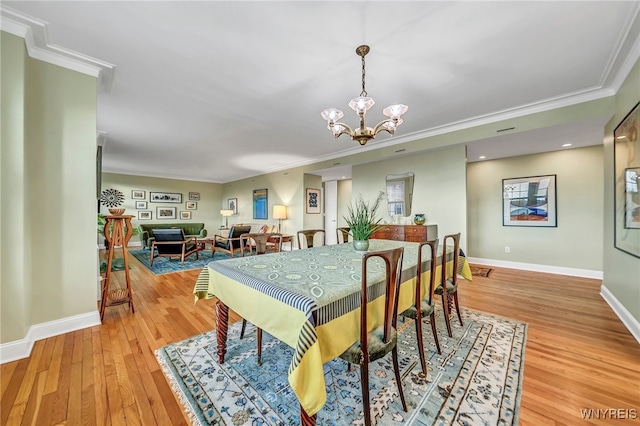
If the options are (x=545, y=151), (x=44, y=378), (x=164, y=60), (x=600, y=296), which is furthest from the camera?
(x=545, y=151)

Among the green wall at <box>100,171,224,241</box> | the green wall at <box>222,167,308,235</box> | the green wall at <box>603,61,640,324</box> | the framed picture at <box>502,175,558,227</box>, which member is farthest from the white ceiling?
Result: the green wall at <box>100,171,224,241</box>

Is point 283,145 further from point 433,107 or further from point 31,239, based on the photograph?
point 31,239

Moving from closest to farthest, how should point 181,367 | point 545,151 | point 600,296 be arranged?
point 181,367, point 600,296, point 545,151

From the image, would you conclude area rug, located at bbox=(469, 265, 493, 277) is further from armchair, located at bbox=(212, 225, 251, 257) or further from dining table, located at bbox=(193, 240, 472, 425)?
armchair, located at bbox=(212, 225, 251, 257)

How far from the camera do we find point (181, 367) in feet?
5.59

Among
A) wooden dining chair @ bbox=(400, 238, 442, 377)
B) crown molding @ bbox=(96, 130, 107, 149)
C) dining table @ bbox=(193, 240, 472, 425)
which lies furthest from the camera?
crown molding @ bbox=(96, 130, 107, 149)

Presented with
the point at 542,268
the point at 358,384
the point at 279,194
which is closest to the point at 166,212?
the point at 279,194

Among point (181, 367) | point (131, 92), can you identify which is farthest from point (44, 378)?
point (131, 92)

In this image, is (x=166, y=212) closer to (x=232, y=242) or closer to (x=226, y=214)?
(x=226, y=214)

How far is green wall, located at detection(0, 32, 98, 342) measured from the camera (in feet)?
5.95

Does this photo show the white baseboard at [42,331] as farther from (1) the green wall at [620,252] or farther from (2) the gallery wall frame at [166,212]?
(2) the gallery wall frame at [166,212]

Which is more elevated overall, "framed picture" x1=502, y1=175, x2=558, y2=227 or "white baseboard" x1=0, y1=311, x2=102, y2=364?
"framed picture" x1=502, y1=175, x2=558, y2=227

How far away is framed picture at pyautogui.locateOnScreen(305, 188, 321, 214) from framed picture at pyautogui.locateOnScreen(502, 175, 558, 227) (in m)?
4.46

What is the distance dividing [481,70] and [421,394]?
2.89m
